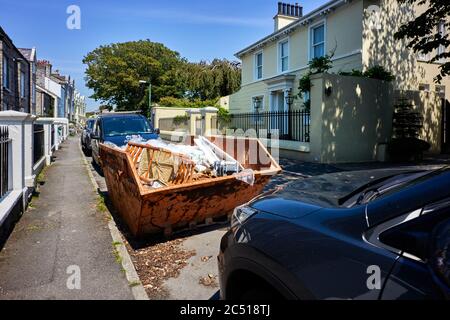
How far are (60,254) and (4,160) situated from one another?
7.32 ft

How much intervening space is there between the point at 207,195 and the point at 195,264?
39.0 inches

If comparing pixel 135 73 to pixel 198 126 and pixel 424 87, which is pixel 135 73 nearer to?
pixel 198 126

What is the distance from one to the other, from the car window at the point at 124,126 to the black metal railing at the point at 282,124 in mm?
5569

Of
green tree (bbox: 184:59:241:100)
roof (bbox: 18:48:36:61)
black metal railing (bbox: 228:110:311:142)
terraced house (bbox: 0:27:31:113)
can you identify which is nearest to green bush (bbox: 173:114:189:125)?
black metal railing (bbox: 228:110:311:142)

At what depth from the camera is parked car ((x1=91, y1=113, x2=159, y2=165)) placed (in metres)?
10.9

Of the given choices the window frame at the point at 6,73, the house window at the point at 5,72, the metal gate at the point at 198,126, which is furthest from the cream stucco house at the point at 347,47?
the house window at the point at 5,72

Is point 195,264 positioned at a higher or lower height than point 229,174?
lower

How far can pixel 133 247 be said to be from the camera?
15.8 ft

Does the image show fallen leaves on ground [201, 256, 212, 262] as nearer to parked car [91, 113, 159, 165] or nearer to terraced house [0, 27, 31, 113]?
parked car [91, 113, 159, 165]

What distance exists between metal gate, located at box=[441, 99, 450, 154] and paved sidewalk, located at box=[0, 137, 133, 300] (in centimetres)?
1401

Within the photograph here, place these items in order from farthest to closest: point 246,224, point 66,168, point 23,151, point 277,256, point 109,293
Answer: point 66,168
point 23,151
point 109,293
point 246,224
point 277,256

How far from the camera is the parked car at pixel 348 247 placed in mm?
1463
